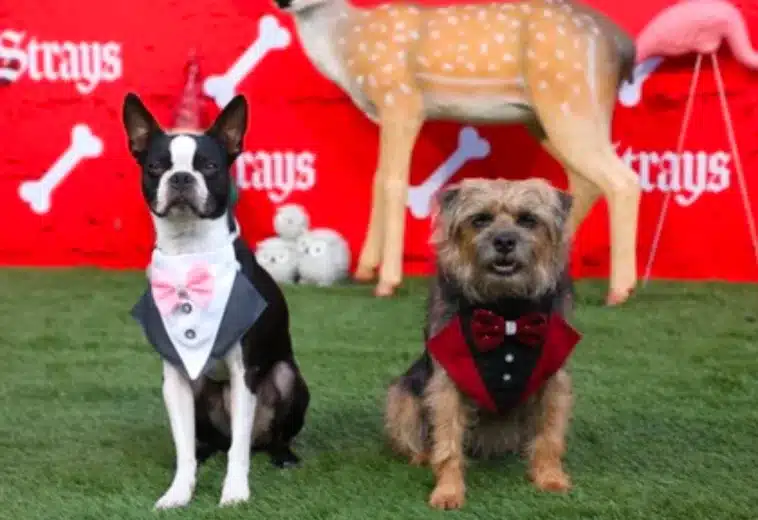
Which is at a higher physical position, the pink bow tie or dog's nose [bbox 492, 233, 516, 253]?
dog's nose [bbox 492, 233, 516, 253]

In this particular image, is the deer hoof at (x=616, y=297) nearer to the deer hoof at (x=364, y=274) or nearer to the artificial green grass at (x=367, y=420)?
the artificial green grass at (x=367, y=420)

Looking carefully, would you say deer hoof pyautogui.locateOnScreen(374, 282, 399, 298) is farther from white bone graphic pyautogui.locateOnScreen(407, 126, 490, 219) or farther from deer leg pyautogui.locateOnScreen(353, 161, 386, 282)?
white bone graphic pyautogui.locateOnScreen(407, 126, 490, 219)

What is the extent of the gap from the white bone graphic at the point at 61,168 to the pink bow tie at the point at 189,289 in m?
3.75

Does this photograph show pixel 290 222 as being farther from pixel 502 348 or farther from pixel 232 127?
pixel 502 348

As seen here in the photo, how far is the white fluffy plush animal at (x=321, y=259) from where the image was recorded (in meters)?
5.65

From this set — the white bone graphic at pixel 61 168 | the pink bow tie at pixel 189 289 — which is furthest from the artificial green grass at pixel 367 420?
the white bone graphic at pixel 61 168

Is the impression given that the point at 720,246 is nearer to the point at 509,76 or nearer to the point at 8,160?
the point at 509,76

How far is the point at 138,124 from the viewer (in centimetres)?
271

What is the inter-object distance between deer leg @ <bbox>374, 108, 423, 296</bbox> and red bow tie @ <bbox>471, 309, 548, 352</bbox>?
2.66 m

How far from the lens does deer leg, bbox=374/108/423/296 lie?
17.0 ft

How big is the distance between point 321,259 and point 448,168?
0.88 m

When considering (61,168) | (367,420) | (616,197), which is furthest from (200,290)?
(61,168)

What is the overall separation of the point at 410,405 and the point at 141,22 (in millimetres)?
3875

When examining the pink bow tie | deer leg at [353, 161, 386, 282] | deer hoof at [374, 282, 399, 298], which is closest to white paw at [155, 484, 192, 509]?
the pink bow tie
